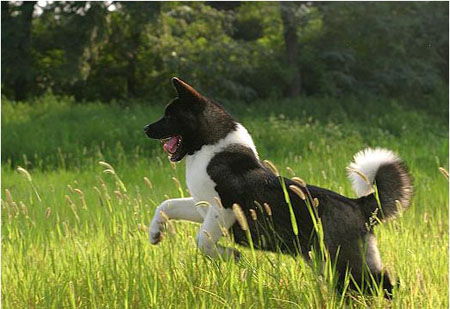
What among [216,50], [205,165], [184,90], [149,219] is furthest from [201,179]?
[216,50]

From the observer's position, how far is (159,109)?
49.4 ft

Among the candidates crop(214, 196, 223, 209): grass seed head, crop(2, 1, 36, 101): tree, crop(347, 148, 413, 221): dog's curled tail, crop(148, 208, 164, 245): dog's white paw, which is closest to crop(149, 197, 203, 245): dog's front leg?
crop(148, 208, 164, 245): dog's white paw

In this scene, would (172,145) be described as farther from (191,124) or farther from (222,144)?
(222,144)

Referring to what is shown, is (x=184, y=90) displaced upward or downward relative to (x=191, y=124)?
upward

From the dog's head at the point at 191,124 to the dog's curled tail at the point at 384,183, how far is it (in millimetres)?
772

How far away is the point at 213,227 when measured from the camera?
3.58m

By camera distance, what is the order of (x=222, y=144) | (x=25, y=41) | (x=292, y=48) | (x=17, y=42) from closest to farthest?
(x=222, y=144) → (x=17, y=42) → (x=25, y=41) → (x=292, y=48)

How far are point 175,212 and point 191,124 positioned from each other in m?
0.53

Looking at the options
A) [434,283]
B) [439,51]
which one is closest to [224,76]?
[439,51]

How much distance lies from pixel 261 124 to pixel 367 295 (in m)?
10.4

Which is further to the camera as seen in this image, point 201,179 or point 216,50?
point 216,50

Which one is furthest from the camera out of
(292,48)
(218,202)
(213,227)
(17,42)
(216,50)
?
(292,48)

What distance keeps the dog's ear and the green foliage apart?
1204 centimetres

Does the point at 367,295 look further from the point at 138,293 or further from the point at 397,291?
the point at 138,293
